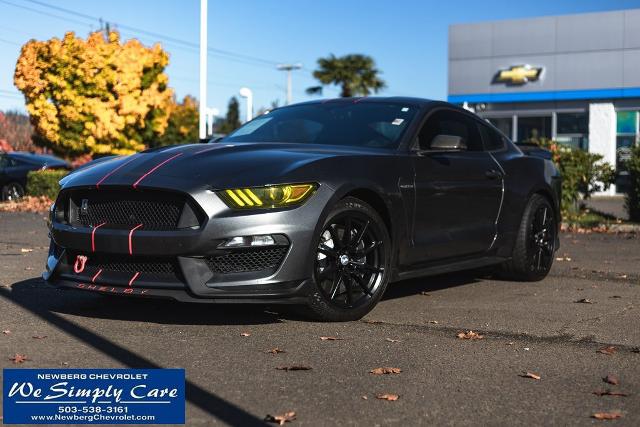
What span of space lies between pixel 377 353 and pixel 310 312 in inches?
32.4

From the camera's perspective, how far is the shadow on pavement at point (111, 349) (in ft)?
11.7

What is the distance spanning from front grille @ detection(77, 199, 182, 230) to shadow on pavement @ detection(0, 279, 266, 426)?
0.65 m

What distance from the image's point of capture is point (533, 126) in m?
30.4

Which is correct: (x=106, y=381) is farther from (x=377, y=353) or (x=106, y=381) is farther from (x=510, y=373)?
(x=510, y=373)

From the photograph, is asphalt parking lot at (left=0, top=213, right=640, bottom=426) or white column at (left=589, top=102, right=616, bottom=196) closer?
asphalt parking lot at (left=0, top=213, right=640, bottom=426)

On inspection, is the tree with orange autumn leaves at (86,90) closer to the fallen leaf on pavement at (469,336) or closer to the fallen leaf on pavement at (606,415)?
the fallen leaf on pavement at (469,336)

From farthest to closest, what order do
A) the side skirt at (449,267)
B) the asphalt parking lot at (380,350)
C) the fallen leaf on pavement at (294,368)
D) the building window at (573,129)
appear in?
1. the building window at (573,129)
2. the side skirt at (449,267)
3. the fallen leaf on pavement at (294,368)
4. the asphalt parking lot at (380,350)

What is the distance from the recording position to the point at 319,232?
530 centimetres

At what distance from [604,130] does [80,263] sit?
85.1 ft

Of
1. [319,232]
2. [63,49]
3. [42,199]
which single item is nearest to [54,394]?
[319,232]

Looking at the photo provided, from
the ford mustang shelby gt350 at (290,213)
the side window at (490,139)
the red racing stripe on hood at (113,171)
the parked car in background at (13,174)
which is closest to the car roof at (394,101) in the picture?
the ford mustang shelby gt350 at (290,213)

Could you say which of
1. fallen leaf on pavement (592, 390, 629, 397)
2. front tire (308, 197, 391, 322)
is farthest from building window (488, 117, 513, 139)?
fallen leaf on pavement (592, 390, 629, 397)

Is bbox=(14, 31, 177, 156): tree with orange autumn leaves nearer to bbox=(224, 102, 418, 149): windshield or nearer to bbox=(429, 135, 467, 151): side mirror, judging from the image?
bbox=(224, 102, 418, 149): windshield

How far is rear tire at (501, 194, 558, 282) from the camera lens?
299 inches
